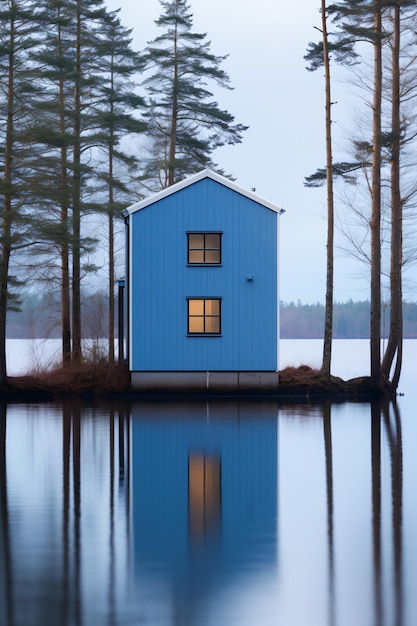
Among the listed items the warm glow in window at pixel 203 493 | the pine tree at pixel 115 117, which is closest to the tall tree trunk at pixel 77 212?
the pine tree at pixel 115 117

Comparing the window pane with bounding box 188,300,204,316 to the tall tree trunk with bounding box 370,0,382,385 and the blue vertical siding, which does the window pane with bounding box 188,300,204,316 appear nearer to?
the blue vertical siding

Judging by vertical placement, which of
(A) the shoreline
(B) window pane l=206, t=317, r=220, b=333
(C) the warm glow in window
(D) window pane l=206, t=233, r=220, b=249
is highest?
(D) window pane l=206, t=233, r=220, b=249

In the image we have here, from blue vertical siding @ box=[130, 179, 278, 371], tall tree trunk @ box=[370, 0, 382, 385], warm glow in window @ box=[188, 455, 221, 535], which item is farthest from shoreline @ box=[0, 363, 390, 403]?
warm glow in window @ box=[188, 455, 221, 535]

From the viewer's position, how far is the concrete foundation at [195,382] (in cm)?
2912

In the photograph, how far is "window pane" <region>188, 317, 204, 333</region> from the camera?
29547 millimetres

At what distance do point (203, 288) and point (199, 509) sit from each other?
1950cm

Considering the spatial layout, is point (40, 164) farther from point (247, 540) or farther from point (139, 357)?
point (247, 540)

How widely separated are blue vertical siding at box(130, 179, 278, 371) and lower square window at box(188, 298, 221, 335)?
0.26 meters

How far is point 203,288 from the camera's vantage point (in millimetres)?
29641

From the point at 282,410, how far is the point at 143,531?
50.7 ft

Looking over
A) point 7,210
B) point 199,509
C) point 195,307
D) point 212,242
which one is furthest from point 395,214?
point 199,509

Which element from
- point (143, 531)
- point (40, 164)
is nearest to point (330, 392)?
point (40, 164)

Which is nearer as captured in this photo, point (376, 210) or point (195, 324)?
point (195, 324)

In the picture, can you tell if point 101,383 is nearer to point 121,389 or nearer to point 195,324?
point 121,389
